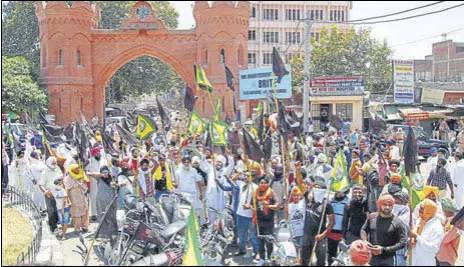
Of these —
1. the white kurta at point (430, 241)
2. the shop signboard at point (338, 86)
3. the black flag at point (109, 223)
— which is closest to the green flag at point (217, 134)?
the black flag at point (109, 223)

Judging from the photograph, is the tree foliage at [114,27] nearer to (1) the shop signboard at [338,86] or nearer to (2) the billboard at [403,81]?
(1) the shop signboard at [338,86]

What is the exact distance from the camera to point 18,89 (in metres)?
22.0

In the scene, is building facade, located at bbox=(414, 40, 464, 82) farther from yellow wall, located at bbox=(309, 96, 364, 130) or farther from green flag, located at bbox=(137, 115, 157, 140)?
green flag, located at bbox=(137, 115, 157, 140)

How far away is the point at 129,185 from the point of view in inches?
345

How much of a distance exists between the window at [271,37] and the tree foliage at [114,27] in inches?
414

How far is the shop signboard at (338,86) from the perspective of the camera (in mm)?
26266

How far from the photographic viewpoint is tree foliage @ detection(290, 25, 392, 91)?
96.4 ft

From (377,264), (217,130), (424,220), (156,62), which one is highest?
(156,62)

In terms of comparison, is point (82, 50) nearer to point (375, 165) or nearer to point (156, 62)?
point (156, 62)

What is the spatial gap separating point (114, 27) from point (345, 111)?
48.2 feet

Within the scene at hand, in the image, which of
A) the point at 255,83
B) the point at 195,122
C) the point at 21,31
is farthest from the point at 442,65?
the point at 21,31

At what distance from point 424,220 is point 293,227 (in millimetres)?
1792

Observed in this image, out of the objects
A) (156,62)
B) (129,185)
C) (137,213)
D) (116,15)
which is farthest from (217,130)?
(156,62)

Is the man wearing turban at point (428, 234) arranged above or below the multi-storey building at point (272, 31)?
below
